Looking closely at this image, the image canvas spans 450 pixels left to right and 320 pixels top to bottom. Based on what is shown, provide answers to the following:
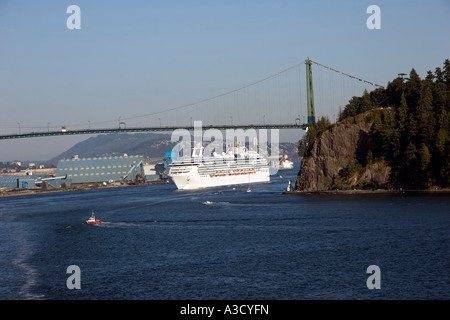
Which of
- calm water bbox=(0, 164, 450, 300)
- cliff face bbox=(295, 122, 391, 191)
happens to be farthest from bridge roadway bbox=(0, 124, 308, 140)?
calm water bbox=(0, 164, 450, 300)

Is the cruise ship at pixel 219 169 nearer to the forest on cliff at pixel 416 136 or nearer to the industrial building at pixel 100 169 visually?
the forest on cliff at pixel 416 136

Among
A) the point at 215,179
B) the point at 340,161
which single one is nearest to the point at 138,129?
the point at 215,179

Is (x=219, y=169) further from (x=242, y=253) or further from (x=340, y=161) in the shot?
(x=242, y=253)

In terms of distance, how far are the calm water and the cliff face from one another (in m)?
11.3

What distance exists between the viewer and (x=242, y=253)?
2834 centimetres

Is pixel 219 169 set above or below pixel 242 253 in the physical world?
above

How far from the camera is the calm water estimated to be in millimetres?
21516

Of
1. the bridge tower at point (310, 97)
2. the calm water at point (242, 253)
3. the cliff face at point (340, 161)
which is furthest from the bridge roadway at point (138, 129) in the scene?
the calm water at point (242, 253)

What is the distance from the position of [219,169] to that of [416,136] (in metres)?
44.8

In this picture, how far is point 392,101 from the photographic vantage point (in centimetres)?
7056

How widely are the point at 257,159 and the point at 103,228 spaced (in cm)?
6608

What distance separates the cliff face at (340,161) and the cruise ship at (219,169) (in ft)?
100

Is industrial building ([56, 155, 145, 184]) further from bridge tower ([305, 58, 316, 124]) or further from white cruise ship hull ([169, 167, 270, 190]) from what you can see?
bridge tower ([305, 58, 316, 124])
